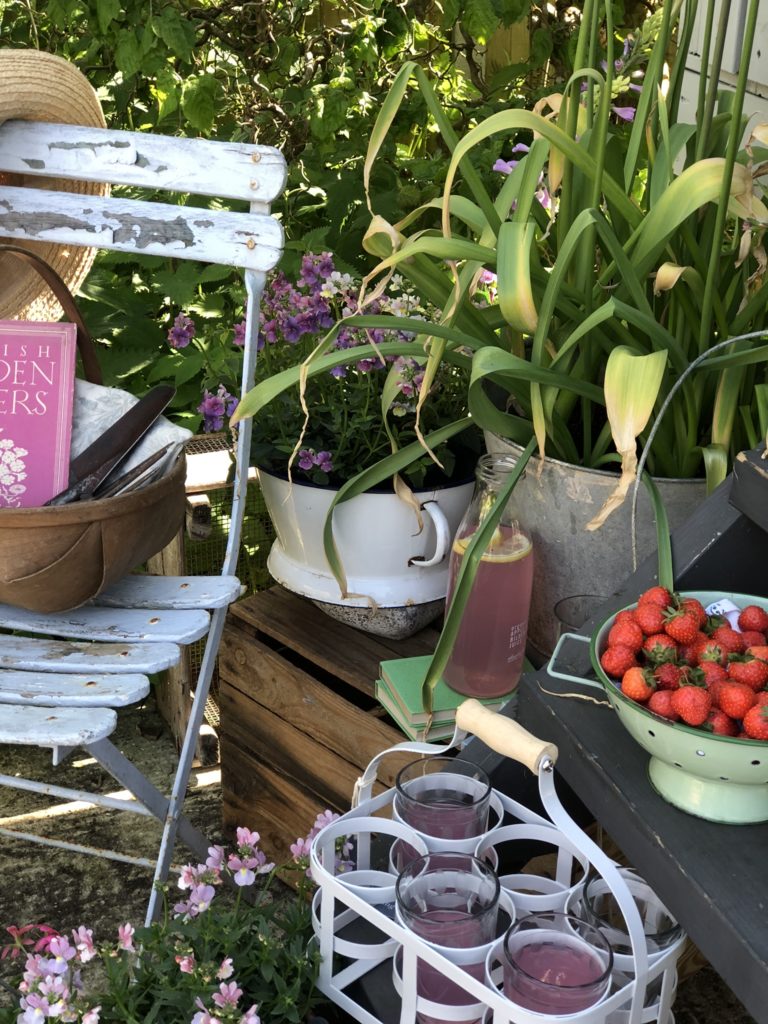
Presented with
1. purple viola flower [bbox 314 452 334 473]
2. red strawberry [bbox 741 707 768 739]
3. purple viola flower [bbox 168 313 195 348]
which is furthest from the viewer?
purple viola flower [bbox 168 313 195 348]

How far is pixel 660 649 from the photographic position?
104 cm

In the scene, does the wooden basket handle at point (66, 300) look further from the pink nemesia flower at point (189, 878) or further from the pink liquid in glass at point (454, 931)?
the pink liquid in glass at point (454, 931)

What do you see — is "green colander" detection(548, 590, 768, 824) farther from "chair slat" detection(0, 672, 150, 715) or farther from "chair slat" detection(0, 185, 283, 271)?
"chair slat" detection(0, 185, 283, 271)

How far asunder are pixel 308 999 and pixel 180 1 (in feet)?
7.89

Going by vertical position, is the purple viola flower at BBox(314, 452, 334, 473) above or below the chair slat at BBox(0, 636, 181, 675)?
above

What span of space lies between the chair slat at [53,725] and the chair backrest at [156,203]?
0.40m

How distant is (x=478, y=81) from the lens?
10.7 feet

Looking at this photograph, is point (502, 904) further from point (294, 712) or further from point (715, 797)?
point (294, 712)

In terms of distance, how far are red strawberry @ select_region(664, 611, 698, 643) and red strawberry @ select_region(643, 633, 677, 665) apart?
1 centimetres

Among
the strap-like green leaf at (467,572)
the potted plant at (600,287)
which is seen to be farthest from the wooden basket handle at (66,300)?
the strap-like green leaf at (467,572)

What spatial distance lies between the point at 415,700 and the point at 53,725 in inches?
17.2

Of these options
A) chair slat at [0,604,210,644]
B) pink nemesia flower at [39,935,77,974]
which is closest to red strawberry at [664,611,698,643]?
pink nemesia flower at [39,935,77,974]

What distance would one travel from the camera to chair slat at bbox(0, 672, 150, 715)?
145 cm

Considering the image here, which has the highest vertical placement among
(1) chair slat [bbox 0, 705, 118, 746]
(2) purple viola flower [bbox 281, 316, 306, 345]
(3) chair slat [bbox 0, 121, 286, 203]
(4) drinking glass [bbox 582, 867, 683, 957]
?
(3) chair slat [bbox 0, 121, 286, 203]
